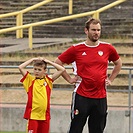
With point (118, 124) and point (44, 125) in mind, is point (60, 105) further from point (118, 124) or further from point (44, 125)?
point (44, 125)

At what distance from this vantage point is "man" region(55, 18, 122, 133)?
27.9 ft

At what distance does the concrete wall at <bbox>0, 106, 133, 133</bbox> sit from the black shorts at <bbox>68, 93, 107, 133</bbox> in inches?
134

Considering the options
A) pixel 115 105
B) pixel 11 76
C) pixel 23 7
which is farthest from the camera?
pixel 23 7

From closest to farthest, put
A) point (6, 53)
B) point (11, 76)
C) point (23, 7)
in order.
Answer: point (11, 76)
point (6, 53)
point (23, 7)

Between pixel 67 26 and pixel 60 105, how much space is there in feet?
22.5

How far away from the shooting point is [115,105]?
13039 mm

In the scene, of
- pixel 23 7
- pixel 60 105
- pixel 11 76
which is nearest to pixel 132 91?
pixel 60 105

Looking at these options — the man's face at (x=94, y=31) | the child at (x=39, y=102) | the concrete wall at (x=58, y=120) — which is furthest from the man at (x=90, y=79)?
the concrete wall at (x=58, y=120)

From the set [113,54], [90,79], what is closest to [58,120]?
[113,54]

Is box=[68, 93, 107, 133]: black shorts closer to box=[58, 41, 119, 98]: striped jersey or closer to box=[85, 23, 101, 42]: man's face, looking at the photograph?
box=[58, 41, 119, 98]: striped jersey

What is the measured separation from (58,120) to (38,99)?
341cm

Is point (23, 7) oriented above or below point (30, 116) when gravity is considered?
above

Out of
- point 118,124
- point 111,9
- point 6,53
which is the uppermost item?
point 111,9

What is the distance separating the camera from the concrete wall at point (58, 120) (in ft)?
39.9
